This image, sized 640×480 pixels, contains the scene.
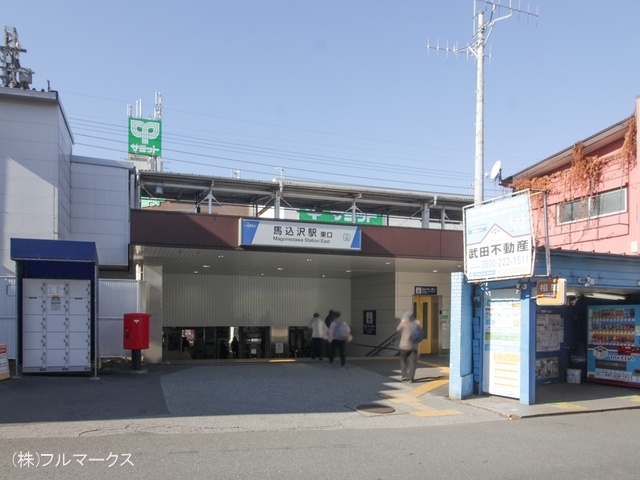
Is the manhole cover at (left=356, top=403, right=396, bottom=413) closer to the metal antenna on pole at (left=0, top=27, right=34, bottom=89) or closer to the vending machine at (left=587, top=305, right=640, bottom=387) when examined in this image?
the vending machine at (left=587, top=305, right=640, bottom=387)

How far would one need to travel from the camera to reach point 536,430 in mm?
9203

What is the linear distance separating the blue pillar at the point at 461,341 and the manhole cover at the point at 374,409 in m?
1.93

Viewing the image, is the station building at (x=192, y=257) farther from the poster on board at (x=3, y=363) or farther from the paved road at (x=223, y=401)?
the paved road at (x=223, y=401)

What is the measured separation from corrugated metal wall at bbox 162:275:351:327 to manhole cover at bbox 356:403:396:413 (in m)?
13.5

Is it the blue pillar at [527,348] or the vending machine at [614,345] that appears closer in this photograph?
the blue pillar at [527,348]

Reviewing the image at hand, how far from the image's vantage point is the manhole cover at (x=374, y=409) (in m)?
10.6

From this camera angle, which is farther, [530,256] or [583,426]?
[530,256]

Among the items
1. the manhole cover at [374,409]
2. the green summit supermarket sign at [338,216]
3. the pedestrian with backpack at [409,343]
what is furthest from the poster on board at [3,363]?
the green summit supermarket sign at [338,216]

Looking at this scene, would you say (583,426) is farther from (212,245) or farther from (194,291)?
(194,291)

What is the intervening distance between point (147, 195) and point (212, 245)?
23.3 ft

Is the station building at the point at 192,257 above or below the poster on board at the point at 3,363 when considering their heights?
→ above

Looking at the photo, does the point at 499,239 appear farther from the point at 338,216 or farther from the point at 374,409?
the point at 338,216

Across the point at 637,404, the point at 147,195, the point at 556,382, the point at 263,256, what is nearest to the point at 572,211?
the point at 556,382

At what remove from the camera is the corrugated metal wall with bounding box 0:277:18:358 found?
45.6 feet
